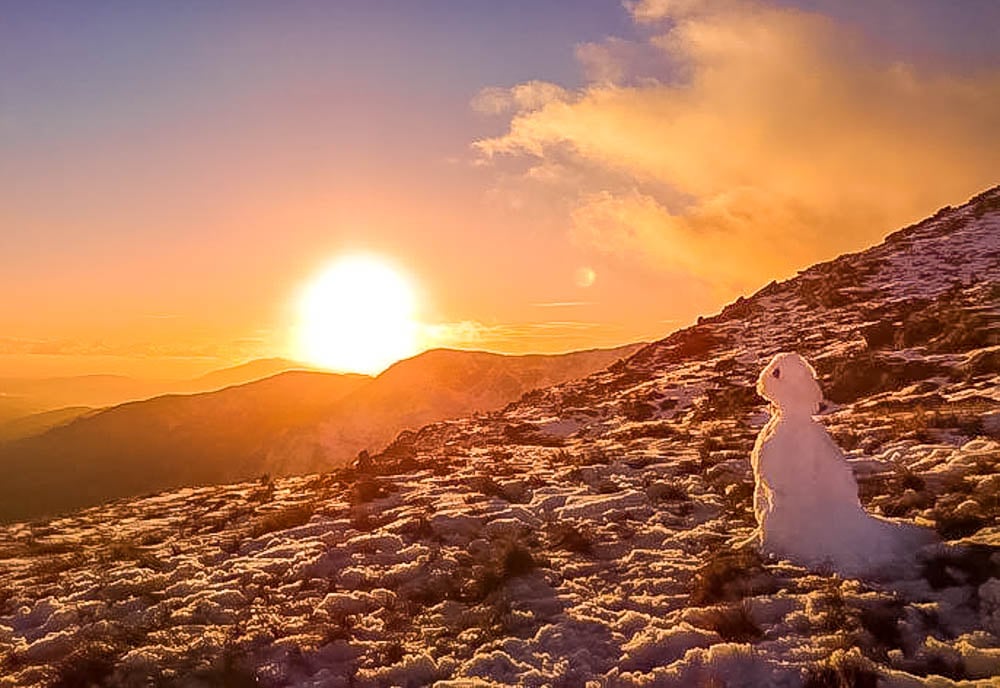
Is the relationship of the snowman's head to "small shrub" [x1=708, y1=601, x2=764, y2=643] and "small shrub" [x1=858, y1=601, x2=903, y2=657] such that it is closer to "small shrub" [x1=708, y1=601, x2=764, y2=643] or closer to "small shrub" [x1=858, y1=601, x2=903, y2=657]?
"small shrub" [x1=858, y1=601, x2=903, y2=657]

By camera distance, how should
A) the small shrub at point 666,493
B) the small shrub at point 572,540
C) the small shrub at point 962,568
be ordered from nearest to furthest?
the small shrub at point 962,568 < the small shrub at point 572,540 < the small shrub at point 666,493

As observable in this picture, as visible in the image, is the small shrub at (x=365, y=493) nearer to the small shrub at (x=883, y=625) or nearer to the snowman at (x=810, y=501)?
the snowman at (x=810, y=501)

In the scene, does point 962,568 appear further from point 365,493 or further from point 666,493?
point 365,493

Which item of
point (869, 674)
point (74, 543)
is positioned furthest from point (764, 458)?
point (74, 543)

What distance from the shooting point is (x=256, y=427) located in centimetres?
14075

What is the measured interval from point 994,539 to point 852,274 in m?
50.6

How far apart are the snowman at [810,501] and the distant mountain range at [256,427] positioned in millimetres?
81147

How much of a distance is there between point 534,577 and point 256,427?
13665 cm

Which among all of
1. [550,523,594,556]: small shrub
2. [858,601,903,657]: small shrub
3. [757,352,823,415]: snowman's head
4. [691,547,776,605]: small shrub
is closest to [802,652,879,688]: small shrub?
[858,601,903,657]: small shrub

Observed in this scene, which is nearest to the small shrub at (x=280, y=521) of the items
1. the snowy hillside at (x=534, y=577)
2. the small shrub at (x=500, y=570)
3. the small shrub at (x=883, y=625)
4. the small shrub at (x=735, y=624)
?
the snowy hillside at (x=534, y=577)

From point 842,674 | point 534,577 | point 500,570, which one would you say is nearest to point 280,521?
point 500,570

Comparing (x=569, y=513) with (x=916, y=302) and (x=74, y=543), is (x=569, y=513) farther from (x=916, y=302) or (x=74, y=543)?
(x=916, y=302)

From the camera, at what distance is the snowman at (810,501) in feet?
40.2

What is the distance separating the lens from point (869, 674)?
884 cm
